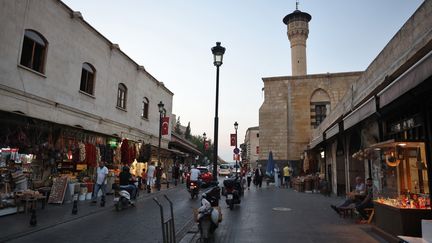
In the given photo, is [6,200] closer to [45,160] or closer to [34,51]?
[45,160]

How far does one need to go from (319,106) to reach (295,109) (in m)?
2.60

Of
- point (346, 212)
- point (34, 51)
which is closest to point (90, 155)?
point (34, 51)

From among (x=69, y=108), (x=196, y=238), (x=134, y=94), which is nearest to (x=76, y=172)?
(x=69, y=108)

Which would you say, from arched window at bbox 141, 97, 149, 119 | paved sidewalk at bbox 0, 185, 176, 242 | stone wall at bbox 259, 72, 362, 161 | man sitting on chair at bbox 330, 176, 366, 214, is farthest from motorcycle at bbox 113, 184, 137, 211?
stone wall at bbox 259, 72, 362, 161

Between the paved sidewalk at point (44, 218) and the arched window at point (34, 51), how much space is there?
604cm

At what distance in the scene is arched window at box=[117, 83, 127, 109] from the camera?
21.0 meters

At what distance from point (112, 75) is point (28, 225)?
1277 cm

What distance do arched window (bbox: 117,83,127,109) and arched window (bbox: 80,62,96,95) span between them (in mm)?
3193

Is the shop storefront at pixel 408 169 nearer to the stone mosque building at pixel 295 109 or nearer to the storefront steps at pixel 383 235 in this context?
the storefront steps at pixel 383 235

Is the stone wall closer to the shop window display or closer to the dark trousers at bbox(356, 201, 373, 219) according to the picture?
the dark trousers at bbox(356, 201, 373, 219)

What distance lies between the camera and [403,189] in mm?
7203

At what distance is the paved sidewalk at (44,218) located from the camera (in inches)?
308

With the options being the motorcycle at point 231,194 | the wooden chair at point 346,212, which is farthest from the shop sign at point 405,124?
the motorcycle at point 231,194

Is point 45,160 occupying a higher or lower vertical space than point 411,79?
lower
